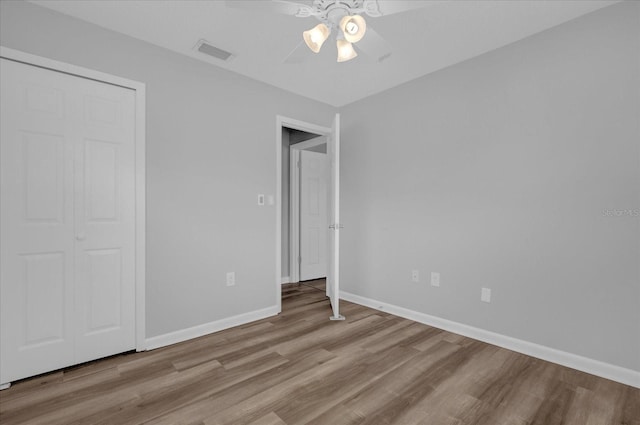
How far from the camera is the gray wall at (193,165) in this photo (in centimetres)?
220

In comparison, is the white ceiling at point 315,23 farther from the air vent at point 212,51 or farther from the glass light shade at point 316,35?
the glass light shade at point 316,35

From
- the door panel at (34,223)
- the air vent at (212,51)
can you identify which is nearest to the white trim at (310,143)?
the air vent at (212,51)

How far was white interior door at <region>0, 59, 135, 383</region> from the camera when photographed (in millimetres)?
1945

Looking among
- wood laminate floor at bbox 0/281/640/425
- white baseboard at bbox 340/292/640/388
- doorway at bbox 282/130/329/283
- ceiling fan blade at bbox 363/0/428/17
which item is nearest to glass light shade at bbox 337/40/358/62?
ceiling fan blade at bbox 363/0/428/17

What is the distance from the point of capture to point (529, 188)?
7.75ft

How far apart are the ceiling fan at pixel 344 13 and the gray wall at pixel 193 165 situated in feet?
4.49

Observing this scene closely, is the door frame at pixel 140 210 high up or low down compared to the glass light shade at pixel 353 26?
down

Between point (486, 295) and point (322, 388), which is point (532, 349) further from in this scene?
point (322, 388)

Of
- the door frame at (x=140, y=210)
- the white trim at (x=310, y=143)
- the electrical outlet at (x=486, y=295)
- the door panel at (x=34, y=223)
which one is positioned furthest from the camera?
the white trim at (x=310, y=143)

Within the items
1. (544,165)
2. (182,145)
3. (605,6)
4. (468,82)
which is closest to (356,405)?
(544,165)

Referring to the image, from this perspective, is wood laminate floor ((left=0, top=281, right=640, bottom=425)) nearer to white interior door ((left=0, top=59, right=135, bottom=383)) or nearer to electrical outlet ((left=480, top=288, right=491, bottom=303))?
white interior door ((left=0, top=59, right=135, bottom=383))

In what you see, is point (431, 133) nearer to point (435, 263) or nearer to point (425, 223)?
point (425, 223)

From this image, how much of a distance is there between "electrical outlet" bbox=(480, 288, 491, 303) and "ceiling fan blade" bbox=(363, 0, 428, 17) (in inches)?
88.1

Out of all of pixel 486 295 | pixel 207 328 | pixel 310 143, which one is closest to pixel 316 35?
pixel 486 295
